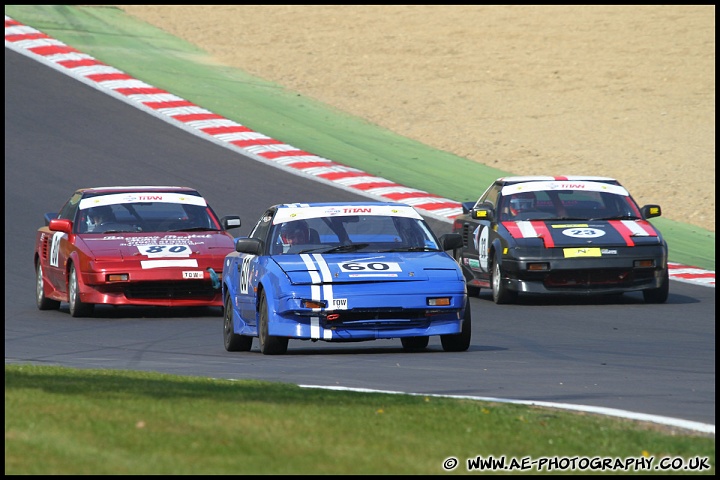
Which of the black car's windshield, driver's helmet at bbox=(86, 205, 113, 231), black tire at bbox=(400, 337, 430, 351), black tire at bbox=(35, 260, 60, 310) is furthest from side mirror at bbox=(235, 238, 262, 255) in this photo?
the black car's windshield

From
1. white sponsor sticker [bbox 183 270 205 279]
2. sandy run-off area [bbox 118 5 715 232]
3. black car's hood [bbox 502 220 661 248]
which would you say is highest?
sandy run-off area [bbox 118 5 715 232]

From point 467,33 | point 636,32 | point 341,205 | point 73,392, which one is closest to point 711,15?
point 636,32

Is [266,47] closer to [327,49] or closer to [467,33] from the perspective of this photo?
[327,49]

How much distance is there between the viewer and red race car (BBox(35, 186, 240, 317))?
55.4 ft

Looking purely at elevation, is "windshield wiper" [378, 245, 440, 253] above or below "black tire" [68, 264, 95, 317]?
above

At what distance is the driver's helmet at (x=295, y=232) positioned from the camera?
1382 cm

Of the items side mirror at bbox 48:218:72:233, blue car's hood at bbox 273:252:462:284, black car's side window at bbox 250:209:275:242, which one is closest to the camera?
blue car's hood at bbox 273:252:462:284

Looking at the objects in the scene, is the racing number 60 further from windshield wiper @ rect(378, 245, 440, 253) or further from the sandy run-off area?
the sandy run-off area

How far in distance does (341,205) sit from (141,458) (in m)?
7.76

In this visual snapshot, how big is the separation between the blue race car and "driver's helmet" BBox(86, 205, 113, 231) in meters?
4.21

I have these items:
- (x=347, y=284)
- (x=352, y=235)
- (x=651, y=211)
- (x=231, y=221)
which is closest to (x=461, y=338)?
(x=347, y=284)

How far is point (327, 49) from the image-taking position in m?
38.8

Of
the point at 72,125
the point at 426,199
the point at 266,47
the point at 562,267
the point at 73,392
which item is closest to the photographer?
the point at 73,392

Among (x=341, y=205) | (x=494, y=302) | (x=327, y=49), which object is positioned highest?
(x=327, y=49)
